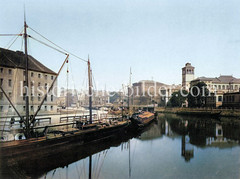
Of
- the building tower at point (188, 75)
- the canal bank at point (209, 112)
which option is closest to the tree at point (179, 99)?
the canal bank at point (209, 112)

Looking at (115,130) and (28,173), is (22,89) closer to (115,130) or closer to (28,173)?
(115,130)

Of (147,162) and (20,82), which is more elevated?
(20,82)

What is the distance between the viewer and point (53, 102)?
51719 mm

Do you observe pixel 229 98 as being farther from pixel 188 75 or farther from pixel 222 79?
pixel 188 75

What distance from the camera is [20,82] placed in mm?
41094

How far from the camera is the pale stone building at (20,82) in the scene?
38.3 m

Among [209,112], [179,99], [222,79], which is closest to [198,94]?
[209,112]

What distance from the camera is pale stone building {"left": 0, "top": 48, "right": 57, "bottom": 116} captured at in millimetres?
38312

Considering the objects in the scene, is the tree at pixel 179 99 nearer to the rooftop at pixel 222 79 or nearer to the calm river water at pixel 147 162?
the rooftop at pixel 222 79

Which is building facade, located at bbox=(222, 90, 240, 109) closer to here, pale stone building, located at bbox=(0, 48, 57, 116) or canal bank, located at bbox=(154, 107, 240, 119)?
canal bank, located at bbox=(154, 107, 240, 119)

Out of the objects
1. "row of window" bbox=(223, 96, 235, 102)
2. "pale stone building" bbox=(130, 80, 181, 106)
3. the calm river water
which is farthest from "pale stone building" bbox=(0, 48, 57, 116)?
"row of window" bbox=(223, 96, 235, 102)

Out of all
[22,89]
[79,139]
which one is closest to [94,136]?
[79,139]

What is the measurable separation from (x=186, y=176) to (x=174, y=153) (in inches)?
242

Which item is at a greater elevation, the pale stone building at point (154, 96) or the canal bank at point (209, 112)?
the pale stone building at point (154, 96)
